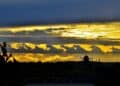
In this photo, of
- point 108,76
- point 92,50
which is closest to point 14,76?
point 108,76

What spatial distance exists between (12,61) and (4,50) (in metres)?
0.64

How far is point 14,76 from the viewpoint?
21.4m

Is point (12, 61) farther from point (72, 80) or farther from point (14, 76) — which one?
point (72, 80)

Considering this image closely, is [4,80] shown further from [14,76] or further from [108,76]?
[108,76]

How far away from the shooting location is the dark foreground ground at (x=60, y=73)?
→ 20656 mm

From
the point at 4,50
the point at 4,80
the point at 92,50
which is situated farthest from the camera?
the point at 92,50

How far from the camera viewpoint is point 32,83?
20297 millimetres

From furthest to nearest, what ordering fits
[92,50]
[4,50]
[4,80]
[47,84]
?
[92,50]
[4,50]
[4,80]
[47,84]

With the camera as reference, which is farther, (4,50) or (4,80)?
(4,50)

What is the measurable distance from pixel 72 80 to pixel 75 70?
1.26 m

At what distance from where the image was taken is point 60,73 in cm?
2128

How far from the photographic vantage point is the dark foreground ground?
67.8 ft

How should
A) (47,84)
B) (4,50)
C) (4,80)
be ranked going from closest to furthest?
(47,84), (4,80), (4,50)

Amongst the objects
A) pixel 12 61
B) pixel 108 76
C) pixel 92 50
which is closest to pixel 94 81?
pixel 108 76
